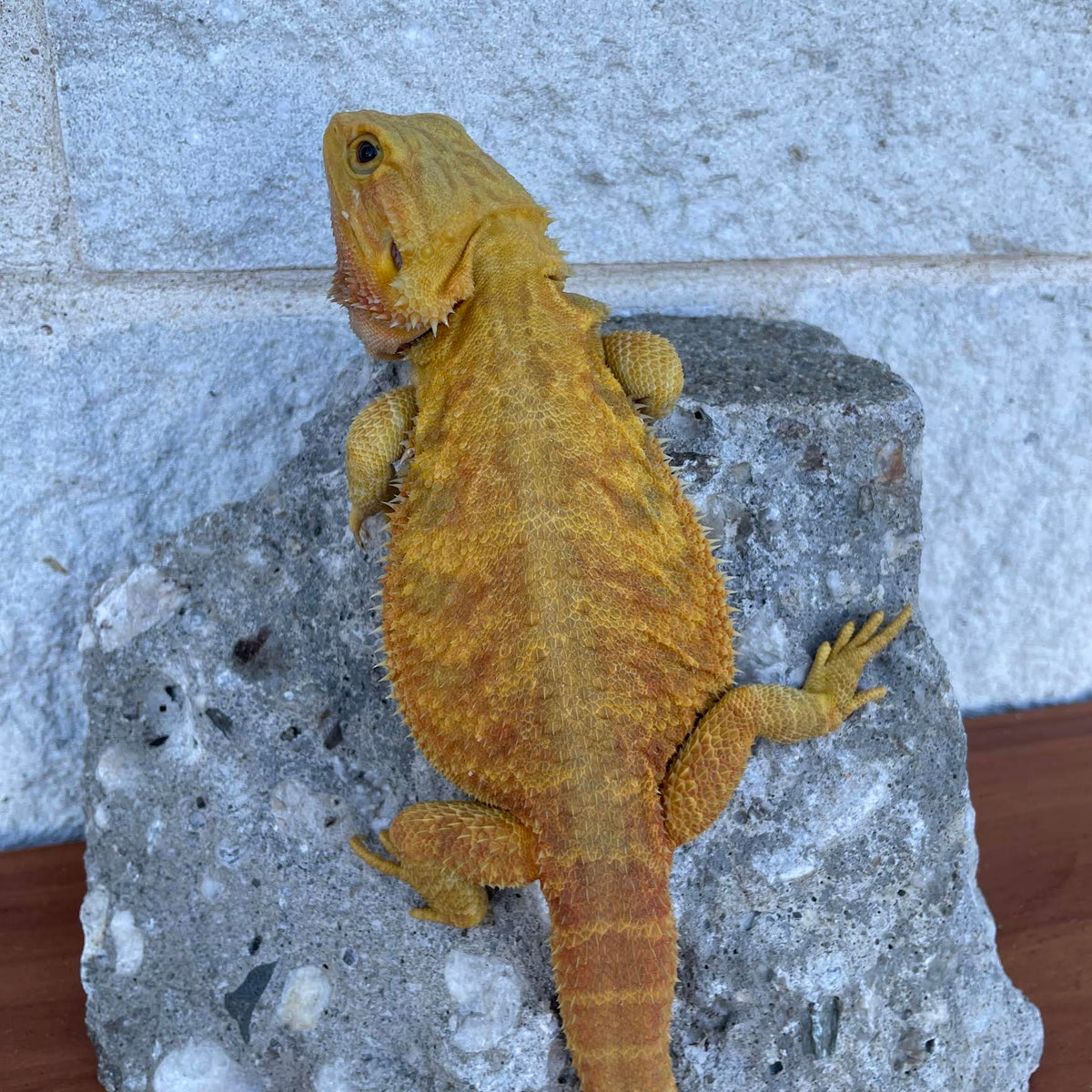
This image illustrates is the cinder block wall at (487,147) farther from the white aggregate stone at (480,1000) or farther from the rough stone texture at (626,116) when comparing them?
the white aggregate stone at (480,1000)

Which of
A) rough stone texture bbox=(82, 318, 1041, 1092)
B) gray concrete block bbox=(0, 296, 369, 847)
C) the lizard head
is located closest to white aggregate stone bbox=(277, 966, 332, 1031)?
rough stone texture bbox=(82, 318, 1041, 1092)

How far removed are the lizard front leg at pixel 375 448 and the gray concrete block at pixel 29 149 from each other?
1.85 ft

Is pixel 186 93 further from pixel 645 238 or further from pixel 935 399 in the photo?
pixel 935 399

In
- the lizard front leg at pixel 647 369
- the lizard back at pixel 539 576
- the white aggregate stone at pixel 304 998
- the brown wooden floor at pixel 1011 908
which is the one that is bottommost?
the brown wooden floor at pixel 1011 908

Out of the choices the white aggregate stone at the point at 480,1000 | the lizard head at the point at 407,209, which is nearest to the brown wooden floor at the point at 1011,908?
the white aggregate stone at the point at 480,1000

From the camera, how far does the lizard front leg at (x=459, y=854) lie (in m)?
1.08

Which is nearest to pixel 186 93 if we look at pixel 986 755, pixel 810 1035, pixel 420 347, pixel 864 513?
pixel 420 347

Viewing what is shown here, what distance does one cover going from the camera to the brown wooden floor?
54.0 inches

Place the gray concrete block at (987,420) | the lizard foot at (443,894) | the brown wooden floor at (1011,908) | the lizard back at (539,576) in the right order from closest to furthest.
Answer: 1. the lizard back at (539,576)
2. the lizard foot at (443,894)
3. the brown wooden floor at (1011,908)
4. the gray concrete block at (987,420)

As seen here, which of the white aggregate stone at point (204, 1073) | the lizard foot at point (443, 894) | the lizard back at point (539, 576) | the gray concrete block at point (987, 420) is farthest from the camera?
the gray concrete block at point (987, 420)

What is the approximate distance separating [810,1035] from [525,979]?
1.04 ft

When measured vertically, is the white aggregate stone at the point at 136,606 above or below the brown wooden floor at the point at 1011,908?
above

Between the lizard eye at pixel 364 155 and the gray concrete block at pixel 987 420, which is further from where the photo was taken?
the gray concrete block at pixel 987 420

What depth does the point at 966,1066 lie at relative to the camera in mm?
1244
